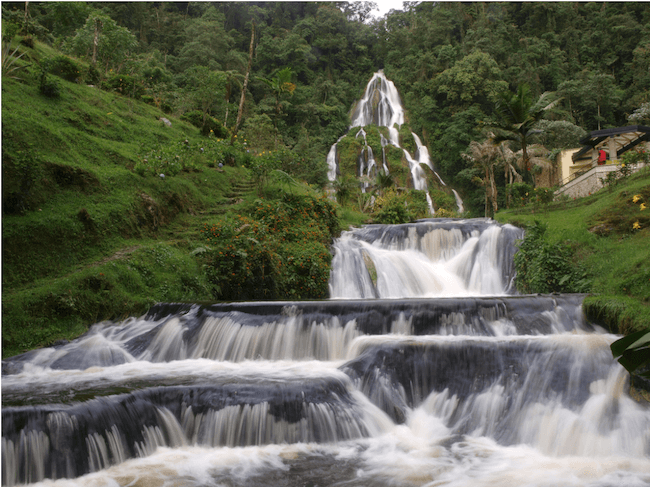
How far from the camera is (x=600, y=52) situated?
47.2m

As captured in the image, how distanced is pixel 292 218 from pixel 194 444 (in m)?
10.1

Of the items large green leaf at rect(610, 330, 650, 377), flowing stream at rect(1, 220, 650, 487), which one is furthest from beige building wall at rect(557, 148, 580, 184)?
large green leaf at rect(610, 330, 650, 377)

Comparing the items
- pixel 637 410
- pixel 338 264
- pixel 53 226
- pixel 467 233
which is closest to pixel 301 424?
pixel 637 410

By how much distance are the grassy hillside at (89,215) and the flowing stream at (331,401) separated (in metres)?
0.79

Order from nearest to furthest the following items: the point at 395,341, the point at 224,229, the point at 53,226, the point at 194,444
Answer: the point at 194,444 → the point at 395,341 → the point at 53,226 → the point at 224,229

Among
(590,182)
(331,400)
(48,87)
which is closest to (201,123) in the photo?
(48,87)

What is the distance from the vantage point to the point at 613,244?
10.9 metres

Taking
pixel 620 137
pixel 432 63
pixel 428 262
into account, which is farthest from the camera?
pixel 432 63

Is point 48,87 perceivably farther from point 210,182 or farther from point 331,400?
→ point 331,400

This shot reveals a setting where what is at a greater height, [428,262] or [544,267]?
[428,262]

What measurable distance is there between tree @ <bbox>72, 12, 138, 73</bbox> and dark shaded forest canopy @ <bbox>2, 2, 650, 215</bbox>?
6.05 metres

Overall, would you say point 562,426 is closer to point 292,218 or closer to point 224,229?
point 224,229

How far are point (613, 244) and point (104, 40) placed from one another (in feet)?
77.7

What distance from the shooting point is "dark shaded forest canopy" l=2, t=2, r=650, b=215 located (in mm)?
40406
